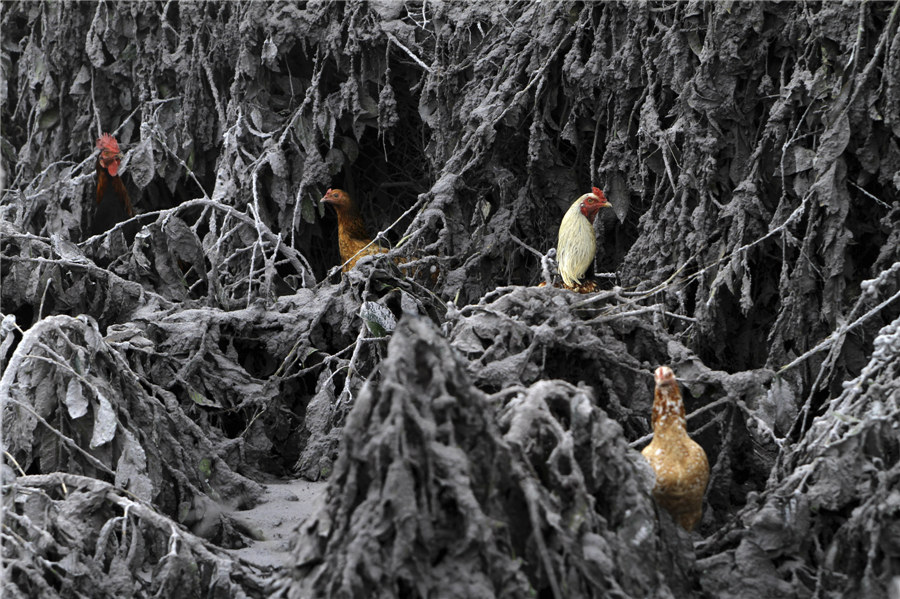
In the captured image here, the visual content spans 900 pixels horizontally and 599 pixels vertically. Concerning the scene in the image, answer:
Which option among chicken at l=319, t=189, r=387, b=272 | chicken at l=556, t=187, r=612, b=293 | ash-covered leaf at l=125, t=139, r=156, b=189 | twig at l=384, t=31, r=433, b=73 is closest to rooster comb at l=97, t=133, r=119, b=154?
ash-covered leaf at l=125, t=139, r=156, b=189

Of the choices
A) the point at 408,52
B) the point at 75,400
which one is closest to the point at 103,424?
the point at 75,400

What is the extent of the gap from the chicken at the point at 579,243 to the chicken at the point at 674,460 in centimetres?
161

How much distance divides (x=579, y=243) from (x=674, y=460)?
1.90m

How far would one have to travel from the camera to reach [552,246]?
5.88 m

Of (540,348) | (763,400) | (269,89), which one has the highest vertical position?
(269,89)

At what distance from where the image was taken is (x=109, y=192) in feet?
22.9

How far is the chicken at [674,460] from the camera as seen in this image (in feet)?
11.1

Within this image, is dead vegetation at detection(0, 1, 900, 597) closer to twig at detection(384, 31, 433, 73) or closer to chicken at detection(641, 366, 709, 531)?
twig at detection(384, 31, 433, 73)

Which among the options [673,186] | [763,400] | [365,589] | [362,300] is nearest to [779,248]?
[673,186]

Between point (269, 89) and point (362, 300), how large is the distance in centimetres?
224

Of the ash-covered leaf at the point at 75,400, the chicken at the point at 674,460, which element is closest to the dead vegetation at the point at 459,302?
the ash-covered leaf at the point at 75,400

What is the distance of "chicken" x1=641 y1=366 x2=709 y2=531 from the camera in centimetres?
337

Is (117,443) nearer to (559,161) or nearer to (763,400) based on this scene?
(763,400)

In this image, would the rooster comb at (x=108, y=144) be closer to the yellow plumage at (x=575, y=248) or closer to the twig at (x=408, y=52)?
the twig at (x=408, y=52)
